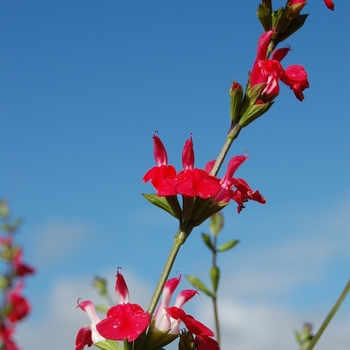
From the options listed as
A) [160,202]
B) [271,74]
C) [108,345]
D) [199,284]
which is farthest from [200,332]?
[199,284]

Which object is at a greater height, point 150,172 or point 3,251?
point 3,251

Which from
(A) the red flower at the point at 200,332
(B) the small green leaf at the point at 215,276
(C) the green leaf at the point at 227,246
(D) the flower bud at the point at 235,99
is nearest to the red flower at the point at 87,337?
(A) the red flower at the point at 200,332

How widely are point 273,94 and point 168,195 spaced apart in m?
0.45

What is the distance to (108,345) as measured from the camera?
150 cm

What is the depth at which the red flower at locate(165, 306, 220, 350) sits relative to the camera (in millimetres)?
1416

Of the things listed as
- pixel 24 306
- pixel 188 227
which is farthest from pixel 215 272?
pixel 24 306

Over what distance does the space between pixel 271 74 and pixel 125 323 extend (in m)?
0.79

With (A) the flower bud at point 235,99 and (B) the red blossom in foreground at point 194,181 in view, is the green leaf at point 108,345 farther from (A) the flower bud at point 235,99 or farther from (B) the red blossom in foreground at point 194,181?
(A) the flower bud at point 235,99

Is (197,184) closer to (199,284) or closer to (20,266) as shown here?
(199,284)

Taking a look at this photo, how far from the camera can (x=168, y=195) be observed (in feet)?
5.01

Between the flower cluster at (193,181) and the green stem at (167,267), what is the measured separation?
11cm

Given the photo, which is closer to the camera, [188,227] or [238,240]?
[188,227]

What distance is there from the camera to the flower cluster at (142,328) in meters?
1.38

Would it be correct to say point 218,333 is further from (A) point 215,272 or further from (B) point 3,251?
(B) point 3,251
